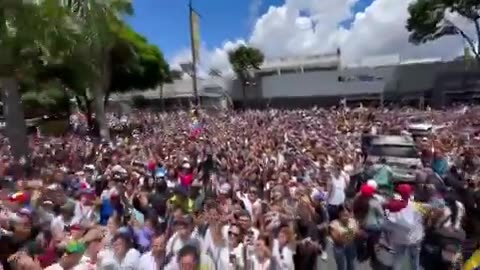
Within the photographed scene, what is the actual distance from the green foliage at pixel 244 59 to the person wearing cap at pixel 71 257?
200 feet

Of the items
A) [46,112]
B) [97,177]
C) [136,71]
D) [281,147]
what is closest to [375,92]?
[136,71]

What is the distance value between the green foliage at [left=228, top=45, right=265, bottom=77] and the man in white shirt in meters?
60.5

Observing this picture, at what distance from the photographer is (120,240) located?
6.00 metres

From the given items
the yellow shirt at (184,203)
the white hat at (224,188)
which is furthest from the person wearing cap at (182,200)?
the white hat at (224,188)

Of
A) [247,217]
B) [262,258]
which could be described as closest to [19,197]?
[247,217]

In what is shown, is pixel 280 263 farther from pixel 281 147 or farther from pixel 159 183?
pixel 281 147

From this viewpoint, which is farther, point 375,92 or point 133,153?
point 375,92

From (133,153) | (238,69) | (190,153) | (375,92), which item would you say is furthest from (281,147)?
(238,69)

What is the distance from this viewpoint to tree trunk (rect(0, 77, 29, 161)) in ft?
59.1

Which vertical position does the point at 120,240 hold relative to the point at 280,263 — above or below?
above

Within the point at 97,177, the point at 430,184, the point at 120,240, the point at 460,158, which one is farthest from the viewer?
the point at 460,158

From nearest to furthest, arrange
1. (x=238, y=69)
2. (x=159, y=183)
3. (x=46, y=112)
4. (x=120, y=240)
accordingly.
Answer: (x=120, y=240) → (x=159, y=183) → (x=46, y=112) → (x=238, y=69)

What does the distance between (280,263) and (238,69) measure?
60.9 meters

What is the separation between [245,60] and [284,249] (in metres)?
62.5
